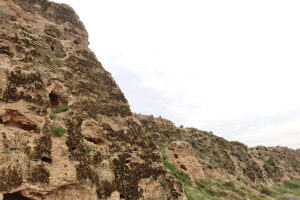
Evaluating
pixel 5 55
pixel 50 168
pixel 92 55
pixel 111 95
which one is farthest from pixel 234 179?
pixel 5 55

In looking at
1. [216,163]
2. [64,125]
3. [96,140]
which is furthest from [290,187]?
[64,125]

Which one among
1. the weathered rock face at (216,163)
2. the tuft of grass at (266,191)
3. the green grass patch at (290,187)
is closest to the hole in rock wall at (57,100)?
the weathered rock face at (216,163)

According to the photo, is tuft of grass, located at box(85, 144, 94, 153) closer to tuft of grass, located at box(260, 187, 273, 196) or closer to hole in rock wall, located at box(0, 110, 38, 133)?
hole in rock wall, located at box(0, 110, 38, 133)

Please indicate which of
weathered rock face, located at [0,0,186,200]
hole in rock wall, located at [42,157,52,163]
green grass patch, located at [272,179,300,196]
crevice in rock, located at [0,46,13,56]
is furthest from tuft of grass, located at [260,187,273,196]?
crevice in rock, located at [0,46,13,56]

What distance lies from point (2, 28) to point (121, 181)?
9.44m

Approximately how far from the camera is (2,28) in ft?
37.8

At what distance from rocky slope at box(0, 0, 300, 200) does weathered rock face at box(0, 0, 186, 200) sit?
0.12 ft

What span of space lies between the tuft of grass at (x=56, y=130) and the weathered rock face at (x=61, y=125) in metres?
0.04

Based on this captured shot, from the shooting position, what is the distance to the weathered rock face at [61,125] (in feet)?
27.6

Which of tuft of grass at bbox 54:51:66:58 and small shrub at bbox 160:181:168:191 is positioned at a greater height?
tuft of grass at bbox 54:51:66:58

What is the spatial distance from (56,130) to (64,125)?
0.57 m

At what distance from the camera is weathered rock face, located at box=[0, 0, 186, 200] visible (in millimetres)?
8422

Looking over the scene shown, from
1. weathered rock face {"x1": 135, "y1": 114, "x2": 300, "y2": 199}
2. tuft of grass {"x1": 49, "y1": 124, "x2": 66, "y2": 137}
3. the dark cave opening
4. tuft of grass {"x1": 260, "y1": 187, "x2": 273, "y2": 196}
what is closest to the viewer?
tuft of grass {"x1": 49, "y1": 124, "x2": 66, "y2": 137}

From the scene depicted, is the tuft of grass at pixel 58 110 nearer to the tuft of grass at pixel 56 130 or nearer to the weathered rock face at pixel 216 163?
the tuft of grass at pixel 56 130
